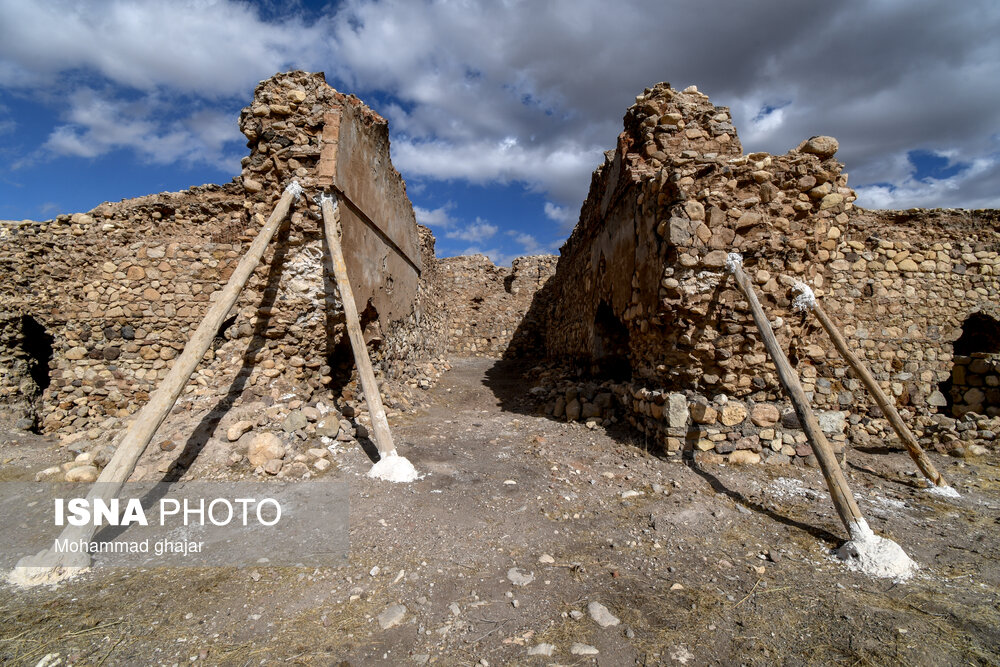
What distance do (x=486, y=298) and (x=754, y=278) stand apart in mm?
9646

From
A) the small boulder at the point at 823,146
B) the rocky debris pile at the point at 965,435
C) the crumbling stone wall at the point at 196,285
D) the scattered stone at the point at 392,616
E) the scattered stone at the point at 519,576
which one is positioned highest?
the small boulder at the point at 823,146

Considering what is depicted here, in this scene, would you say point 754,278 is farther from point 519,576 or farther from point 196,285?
point 196,285

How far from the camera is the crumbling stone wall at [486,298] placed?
12.7m

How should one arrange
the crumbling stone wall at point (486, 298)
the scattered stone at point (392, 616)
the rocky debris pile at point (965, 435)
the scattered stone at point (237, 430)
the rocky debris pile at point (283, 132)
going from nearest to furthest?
the scattered stone at point (392, 616) → the scattered stone at point (237, 430) → the rocky debris pile at point (965, 435) → the rocky debris pile at point (283, 132) → the crumbling stone wall at point (486, 298)

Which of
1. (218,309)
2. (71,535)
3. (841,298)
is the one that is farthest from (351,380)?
(841,298)

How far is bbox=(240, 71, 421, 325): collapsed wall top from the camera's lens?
4.83 metres

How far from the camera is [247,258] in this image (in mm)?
4125

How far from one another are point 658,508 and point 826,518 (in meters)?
1.21

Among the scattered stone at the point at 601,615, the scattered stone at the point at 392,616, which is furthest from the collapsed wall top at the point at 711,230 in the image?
the scattered stone at the point at 392,616

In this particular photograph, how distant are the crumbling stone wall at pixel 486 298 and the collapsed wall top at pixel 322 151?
20.3 ft

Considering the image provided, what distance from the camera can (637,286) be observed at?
206 inches

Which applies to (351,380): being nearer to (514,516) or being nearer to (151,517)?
(151,517)

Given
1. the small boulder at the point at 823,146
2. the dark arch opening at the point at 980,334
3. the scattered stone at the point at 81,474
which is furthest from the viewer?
the dark arch opening at the point at 980,334

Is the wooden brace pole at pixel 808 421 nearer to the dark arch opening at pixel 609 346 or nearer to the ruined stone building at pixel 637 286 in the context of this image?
the ruined stone building at pixel 637 286
